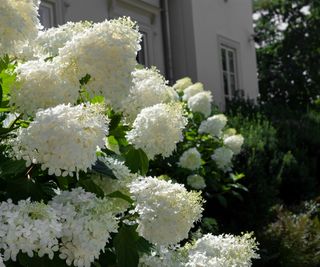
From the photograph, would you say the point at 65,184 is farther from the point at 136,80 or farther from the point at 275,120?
the point at 275,120

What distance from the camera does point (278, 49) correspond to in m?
22.1

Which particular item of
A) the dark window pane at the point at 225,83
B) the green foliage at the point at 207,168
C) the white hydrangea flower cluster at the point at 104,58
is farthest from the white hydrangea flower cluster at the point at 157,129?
the dark window pane at the point at 225,83

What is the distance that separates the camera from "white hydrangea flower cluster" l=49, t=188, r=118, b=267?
2025 mm

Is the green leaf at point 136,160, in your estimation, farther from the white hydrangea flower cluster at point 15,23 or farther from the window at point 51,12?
the window at point 51,12

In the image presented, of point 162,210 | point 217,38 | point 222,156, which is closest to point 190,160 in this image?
point 222,156

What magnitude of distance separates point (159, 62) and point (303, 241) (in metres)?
5.73

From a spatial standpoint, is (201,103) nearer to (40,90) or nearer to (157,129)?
(157,129)

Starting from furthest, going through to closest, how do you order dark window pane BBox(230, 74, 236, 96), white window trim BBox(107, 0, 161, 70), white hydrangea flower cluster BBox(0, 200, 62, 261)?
dark window pane BBox(230, 74, 236, 96)
white window trim BBox(107, 0, 161, 70)
white hydrangea flower cluster BBox(0, 200, 62, 261)

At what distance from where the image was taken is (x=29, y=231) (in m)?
1.88

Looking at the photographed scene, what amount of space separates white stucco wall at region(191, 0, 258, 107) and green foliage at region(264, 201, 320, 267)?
19.1 feet

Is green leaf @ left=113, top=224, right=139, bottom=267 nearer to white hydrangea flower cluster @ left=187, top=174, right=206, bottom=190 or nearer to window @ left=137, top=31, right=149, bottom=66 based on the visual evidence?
white hydrangea flower cluster @ left=187, top=174, right=206, bottom=190

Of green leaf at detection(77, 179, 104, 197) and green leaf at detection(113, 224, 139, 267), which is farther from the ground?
green leaf at detection(77, 179, 104, 197)

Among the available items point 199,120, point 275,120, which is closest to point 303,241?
point 199,120


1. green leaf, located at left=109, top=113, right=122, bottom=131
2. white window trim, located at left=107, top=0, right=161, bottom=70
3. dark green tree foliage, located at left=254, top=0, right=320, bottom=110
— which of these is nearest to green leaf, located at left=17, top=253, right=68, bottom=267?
green leaf, located at left=109, top=113, right=122, bottom=131
